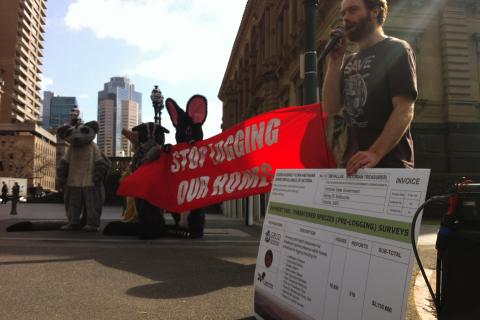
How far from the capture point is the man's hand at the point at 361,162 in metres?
2.62

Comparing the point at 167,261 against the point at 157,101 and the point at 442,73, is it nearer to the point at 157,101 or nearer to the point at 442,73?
the point at 157,101

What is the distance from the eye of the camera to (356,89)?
3244mm

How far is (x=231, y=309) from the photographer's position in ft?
12.8

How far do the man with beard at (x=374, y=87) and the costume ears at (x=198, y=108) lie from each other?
5281 millimetres

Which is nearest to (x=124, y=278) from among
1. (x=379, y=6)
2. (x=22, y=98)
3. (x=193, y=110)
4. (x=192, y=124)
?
(x=379, y=6)

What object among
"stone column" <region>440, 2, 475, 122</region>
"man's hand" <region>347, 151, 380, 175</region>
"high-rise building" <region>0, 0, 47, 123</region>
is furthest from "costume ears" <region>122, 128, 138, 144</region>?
"high-rise building" <region>0, 0, 47, 123</region>

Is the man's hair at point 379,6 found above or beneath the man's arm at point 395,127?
above

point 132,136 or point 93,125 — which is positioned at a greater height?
point 93,125

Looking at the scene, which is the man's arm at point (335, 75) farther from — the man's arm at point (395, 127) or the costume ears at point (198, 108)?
the costume ears at point (198, 108)

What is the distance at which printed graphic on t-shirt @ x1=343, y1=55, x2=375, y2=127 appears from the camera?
125 inches

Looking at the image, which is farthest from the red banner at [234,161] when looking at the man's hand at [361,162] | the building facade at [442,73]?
the building facade at [442,73]

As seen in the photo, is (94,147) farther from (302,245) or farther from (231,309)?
(302,245)

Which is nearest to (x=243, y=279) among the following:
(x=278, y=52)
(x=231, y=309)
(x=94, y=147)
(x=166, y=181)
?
(x=231, y=309)

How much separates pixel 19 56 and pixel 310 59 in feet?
426
